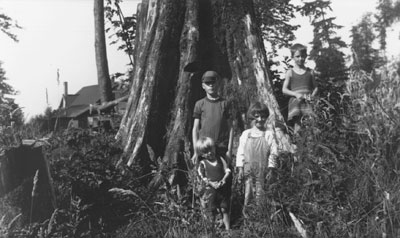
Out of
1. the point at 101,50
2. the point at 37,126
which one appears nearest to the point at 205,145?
the point at 37,126

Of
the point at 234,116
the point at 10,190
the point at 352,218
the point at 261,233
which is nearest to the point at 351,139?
the point at 352,218

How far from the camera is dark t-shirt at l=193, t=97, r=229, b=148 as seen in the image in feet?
17.0

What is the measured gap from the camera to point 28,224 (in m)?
4.08

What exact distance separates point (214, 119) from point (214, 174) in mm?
720

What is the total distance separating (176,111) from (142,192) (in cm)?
176

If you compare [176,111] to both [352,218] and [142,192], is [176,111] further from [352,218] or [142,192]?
[352,218]

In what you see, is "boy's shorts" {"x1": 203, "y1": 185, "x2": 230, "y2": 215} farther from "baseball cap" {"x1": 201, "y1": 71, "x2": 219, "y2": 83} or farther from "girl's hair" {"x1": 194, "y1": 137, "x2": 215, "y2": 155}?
"baseball cap" {"x1": 201, "y1": 71, "x2": 219, "y2": 83}

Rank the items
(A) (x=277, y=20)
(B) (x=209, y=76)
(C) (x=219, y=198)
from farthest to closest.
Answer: (A) (x=277, y=20) < (B) (x=209, y=76) < (C) (x=219, y=198)

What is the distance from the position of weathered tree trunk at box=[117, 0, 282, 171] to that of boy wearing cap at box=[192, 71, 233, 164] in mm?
691

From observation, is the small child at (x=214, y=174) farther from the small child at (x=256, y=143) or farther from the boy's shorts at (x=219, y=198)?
the small child at (x=256, y=143)

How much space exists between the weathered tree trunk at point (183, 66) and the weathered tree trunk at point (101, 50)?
7573 mm

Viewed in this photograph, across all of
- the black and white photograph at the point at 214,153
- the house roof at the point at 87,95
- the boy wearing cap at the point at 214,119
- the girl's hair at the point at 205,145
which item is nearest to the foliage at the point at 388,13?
the black and white photograph at the point at 214,153

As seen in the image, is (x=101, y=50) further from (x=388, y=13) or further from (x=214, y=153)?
(x=214, y=153)

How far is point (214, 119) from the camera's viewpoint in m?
5.18
